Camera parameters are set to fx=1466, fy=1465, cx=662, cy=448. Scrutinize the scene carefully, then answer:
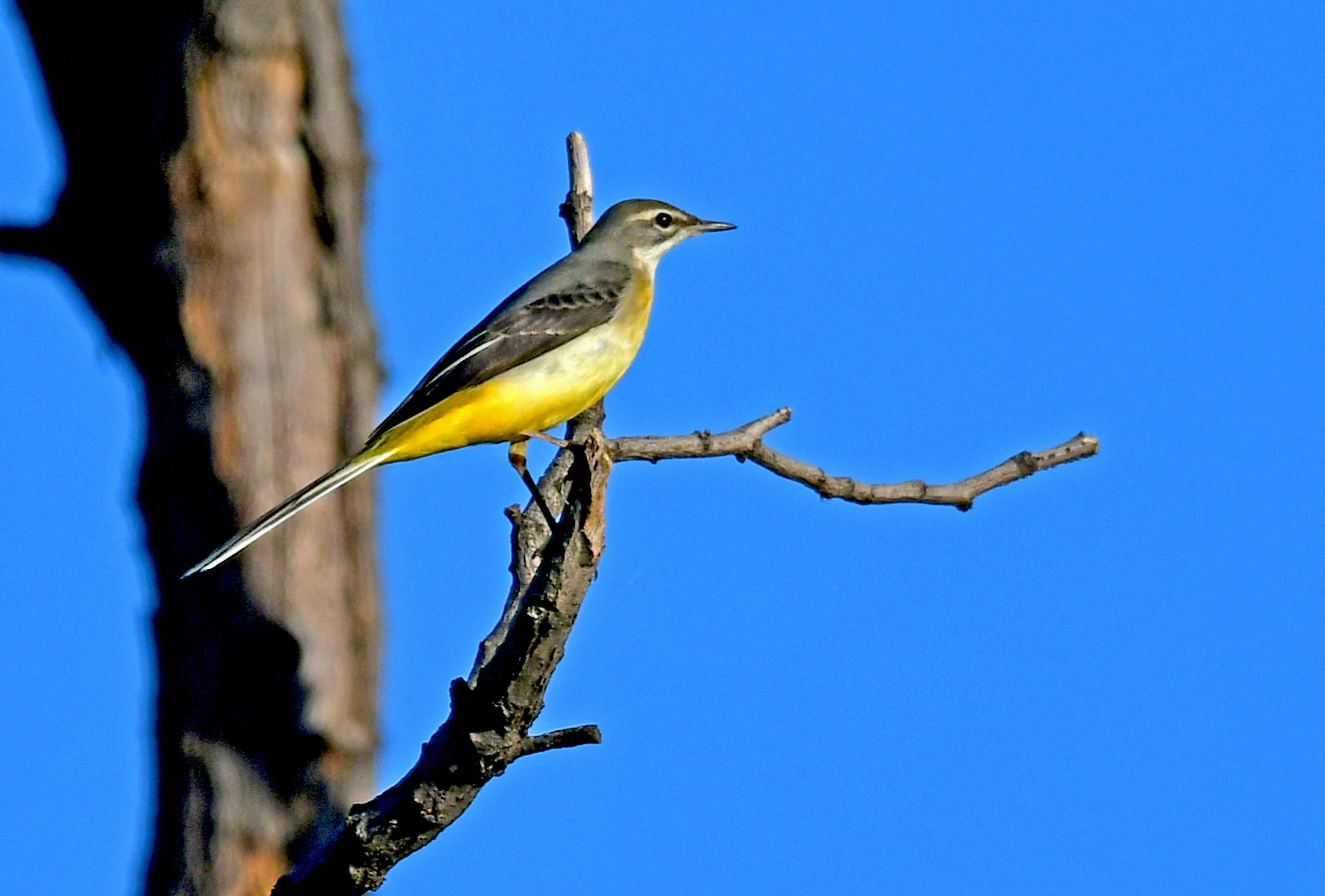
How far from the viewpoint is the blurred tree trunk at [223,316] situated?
5078mm

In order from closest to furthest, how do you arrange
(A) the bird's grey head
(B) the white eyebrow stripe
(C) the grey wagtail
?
1. (C) the grey wagtail
2. (B) the white eyebrow stripe
3. (A) the bird's grey head

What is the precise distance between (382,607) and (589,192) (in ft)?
12.2

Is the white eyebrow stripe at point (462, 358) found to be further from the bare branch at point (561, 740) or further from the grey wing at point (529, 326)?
the bare branch at point (561, 740)

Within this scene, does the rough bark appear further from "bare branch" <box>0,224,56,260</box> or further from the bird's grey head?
the bird's grey head

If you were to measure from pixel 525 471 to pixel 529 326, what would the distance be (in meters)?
0.83

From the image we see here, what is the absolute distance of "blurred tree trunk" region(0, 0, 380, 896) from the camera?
508 cm

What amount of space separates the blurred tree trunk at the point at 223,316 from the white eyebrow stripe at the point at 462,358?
2.03 meters

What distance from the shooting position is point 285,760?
5.29 meters

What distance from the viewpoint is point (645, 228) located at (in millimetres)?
9047

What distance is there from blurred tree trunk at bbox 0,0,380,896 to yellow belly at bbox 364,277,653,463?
72.3 inches

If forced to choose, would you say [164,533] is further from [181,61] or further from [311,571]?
[181,61]

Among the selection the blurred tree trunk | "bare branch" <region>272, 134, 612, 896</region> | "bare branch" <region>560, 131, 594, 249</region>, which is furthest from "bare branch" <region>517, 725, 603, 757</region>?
"bare branch" <region>560, 131, 594, 249</region>

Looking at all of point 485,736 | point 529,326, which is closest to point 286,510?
point 485,736

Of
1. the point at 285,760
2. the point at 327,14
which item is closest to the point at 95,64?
the point at 327,14
